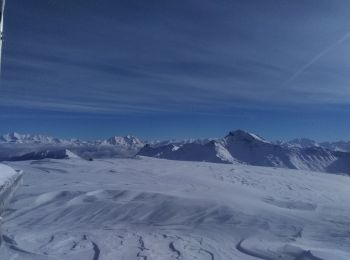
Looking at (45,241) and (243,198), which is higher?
(243,198)

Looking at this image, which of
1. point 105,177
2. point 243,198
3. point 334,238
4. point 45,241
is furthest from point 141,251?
point 105,177

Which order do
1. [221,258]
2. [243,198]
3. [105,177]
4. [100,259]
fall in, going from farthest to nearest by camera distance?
1. [105,177]
2. [243,198]
3. [221,258]
4. [100,259]

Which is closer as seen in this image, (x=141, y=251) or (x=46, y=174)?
(x=141, y=251)

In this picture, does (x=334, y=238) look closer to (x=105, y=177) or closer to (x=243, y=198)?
(x=243, y=198)

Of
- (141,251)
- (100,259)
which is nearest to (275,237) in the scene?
(141,251)

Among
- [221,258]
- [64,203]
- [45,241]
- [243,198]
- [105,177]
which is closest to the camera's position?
[221,258]

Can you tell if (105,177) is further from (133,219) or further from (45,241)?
(45,241)
